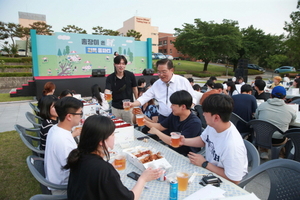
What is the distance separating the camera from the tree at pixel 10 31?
30828 millimetres

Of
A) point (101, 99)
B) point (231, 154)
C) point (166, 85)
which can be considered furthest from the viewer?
point (101, 99)

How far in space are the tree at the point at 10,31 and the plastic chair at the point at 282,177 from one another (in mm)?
37490

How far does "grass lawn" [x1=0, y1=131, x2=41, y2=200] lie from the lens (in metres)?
2.97

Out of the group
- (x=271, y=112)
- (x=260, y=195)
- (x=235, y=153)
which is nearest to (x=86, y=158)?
(x=235, y=153)

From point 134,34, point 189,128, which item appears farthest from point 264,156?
point 134,34

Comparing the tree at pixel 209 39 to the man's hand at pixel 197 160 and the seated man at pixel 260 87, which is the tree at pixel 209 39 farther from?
the man's hand at pixel 197 160

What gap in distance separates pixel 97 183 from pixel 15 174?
316 cm

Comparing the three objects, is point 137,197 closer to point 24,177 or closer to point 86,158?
point 86,158

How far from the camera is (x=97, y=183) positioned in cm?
123

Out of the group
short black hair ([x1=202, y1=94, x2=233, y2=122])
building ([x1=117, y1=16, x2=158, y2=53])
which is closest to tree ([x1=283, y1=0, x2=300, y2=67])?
short black hair ([x1=202, y1=94, x2=233, y2=122])

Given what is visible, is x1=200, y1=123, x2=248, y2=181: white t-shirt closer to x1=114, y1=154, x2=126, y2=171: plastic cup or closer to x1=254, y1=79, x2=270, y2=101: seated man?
x1=114, y1=154, x2=126, y2=171: plastic cup

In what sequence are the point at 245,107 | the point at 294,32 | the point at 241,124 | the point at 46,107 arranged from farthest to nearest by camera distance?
the point at 294,32, the point at 245,107, the point at 241,124, the point at 46,107

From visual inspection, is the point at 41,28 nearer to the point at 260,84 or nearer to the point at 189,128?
the point at 260,84

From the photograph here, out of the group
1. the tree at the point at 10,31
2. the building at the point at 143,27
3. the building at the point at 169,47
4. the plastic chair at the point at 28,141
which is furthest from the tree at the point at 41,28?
the plastic chair at the point at 28,141
